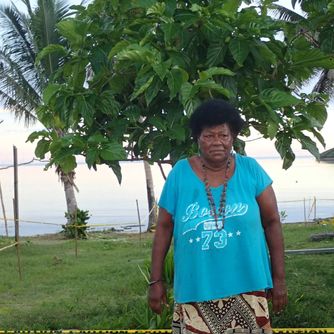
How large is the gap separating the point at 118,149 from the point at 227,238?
722 mm

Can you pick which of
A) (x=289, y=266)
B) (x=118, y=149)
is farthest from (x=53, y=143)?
(x=289, y=266)

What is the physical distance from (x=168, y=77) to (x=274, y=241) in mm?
809

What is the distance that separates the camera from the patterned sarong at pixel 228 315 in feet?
8.00

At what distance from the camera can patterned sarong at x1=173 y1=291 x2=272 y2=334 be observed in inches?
96.0

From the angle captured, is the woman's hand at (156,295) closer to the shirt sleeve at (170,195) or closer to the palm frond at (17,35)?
the shirt sleeve at (170,195)

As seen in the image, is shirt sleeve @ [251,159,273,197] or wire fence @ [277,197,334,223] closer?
shirt sleeve @ [251,159,273,197]

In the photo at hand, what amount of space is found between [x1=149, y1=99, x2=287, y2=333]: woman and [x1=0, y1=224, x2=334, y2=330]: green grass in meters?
2.57

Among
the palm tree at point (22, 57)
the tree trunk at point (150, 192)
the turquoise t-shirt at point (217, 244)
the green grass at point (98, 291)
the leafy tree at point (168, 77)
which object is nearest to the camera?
the turquoise t-shirt at point (217, 244)

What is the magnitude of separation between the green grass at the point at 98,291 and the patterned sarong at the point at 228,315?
2.56 metres

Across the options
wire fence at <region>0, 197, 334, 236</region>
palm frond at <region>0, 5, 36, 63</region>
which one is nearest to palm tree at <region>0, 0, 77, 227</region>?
palm frond at <region>0, 5, 36, 63</region>

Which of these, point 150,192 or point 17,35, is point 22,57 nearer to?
point 17,35

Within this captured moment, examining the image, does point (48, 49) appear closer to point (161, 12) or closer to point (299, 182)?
point (161, 12)

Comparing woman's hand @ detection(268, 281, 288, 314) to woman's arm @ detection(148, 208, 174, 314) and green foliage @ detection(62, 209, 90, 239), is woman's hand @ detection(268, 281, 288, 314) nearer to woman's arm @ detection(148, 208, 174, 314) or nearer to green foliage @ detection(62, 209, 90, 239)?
woman's arm @ detection(148, 208, 174, 314)

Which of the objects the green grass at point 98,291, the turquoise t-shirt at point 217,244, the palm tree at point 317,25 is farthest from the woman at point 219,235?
the green grass at point 98,291
